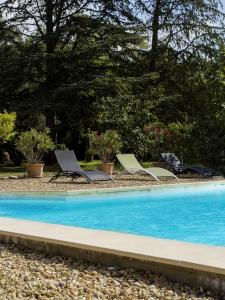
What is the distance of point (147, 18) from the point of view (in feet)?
95.3

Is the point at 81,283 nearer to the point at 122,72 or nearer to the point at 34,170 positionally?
the point at 34,170

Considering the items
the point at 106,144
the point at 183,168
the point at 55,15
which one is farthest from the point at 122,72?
the point at 183,168

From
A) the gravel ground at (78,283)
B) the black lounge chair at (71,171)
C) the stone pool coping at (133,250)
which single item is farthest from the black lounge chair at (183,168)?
the gravel ground at (78,283)

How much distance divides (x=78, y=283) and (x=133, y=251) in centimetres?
59

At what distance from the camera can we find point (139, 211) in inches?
442

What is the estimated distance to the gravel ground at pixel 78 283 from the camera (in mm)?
4078

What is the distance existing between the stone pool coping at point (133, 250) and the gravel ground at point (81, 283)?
9cm

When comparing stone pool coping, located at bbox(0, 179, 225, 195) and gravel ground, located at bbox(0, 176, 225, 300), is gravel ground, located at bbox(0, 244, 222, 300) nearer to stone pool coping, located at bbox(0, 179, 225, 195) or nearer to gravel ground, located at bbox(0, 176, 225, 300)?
gravel ground, located at bbox(0, 176, 225, 300)

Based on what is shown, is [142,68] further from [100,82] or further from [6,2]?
[6,2]

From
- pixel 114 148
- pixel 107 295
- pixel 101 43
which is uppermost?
pixel 101 43

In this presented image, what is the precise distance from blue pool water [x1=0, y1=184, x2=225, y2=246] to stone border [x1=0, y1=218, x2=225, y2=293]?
10.3ft

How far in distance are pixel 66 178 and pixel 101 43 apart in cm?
887

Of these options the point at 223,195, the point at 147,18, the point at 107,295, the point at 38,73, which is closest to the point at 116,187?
the point at 223,195

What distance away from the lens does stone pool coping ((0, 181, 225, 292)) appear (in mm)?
4160
